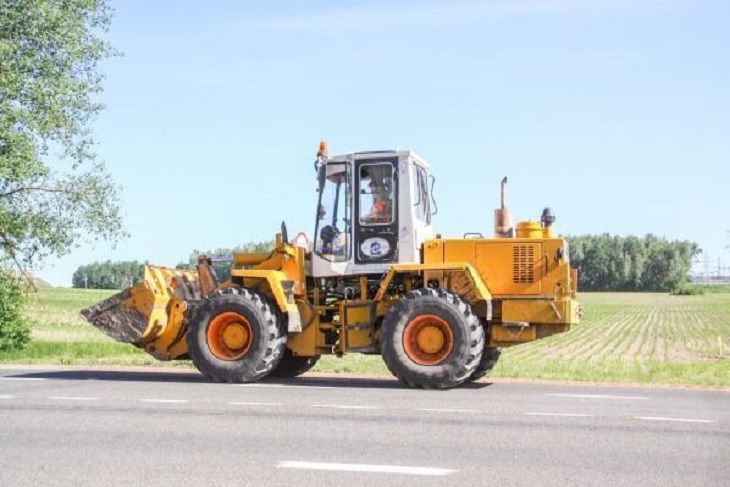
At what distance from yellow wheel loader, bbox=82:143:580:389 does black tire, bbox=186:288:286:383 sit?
2cm

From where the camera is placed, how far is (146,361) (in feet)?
68.2

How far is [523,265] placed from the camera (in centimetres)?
1502

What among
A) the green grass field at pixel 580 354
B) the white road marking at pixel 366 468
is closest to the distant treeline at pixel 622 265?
the green grass field at pixel 580 354

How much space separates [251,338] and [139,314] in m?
2.05

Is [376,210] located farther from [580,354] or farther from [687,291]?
[687,291]

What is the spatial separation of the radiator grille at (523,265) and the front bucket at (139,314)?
17.8 ft

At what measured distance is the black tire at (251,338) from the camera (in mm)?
15086

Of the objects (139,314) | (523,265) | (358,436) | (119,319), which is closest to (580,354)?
(523,265)

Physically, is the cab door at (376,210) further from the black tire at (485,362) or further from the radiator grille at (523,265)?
the black tire at (485,362)

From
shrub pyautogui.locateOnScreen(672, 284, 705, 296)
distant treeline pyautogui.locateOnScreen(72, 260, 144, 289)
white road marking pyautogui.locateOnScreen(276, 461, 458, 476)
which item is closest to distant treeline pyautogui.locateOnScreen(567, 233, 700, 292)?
shrub pyautogui.locateOnScreen(672, 284, 705, 296)

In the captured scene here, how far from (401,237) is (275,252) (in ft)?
7.17

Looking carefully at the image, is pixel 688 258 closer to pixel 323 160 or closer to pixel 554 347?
pixel 554 347

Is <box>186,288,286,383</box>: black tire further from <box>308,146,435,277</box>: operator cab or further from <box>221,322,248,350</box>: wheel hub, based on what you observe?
<box>308,146,435,277</box>: operator cab

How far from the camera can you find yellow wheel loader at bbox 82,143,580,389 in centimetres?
1444
